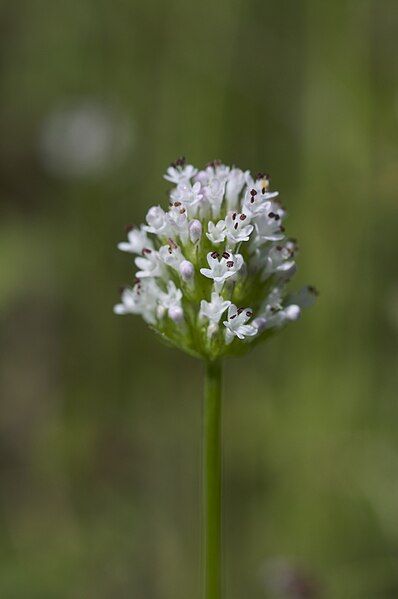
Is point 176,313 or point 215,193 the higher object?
point 215,193

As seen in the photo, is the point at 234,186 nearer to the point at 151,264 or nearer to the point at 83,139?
the point at 151,264

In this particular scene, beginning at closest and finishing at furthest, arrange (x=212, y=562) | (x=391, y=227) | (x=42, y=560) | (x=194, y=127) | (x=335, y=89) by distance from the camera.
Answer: (x=212, y=562) < (x=42, y=560) < (x=391, y=227) < (x=335, y=89) < (x=194, y=127)

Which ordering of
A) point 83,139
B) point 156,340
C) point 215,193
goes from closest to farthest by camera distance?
point 215,193
point 156,340
point 83,139

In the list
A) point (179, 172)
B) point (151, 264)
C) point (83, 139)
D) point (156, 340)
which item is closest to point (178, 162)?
point (179, 172)

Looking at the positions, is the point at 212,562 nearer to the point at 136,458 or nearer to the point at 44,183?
the point at 136,458

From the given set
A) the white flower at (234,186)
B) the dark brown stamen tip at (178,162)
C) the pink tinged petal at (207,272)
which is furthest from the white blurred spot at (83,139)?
the pink tinged petal at (207,272)

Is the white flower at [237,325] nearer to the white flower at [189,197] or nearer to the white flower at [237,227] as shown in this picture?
the white flower at [237,227]

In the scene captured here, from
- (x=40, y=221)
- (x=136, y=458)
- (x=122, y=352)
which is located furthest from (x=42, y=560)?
(x=40, y=221)
